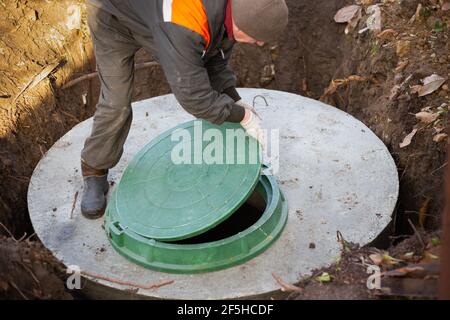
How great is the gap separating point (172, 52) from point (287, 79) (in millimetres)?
2906

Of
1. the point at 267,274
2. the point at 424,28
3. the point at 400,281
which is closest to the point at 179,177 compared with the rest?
the point at 267,274

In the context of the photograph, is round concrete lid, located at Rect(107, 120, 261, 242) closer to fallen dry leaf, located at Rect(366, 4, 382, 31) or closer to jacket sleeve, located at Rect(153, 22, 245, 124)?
jacket sleeve, located at Rect(153, 22, 245, 124)

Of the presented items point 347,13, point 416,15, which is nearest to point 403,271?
point 416,15

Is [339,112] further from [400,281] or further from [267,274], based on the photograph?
[400,281]

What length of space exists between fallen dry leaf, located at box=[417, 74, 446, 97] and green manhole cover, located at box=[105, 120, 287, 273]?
117cm

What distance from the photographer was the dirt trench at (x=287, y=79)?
3941 mm

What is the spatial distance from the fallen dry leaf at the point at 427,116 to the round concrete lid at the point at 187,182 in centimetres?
115

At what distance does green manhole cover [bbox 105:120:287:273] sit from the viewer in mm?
3234

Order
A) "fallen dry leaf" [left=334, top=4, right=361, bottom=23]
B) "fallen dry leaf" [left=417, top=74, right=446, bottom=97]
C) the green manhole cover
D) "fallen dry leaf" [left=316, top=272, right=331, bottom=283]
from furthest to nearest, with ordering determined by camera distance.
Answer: "fallen dry leaf" [left=334, top=4, right=361, bottom=23]
"fallen dry leaf" [left=417, top=74, right=446, bottom=97]
the green manhole cover
"fallen dry leaf" [left=316, top=272, right=331, bottom=283]

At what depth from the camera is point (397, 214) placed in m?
4.02

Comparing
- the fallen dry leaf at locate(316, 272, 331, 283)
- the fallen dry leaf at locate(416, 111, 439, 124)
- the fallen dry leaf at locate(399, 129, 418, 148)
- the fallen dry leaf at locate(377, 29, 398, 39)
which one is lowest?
the fallen dry leaf at locate(316, 272, 331, 283)

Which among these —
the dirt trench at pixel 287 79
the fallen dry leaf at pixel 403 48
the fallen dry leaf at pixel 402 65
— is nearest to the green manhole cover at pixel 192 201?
the dirt trench at pixel 287 79

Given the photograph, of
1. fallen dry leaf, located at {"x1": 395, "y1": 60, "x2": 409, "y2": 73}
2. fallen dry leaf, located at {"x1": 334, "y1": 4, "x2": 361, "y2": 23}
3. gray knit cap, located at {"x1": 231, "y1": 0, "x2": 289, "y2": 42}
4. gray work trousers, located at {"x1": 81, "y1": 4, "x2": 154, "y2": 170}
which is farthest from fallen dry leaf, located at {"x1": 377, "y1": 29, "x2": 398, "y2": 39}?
gray work trousers, located at {"x1": 81, "y1": 4, "x2": 154, "y2": 170}

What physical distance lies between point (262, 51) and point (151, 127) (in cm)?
164
